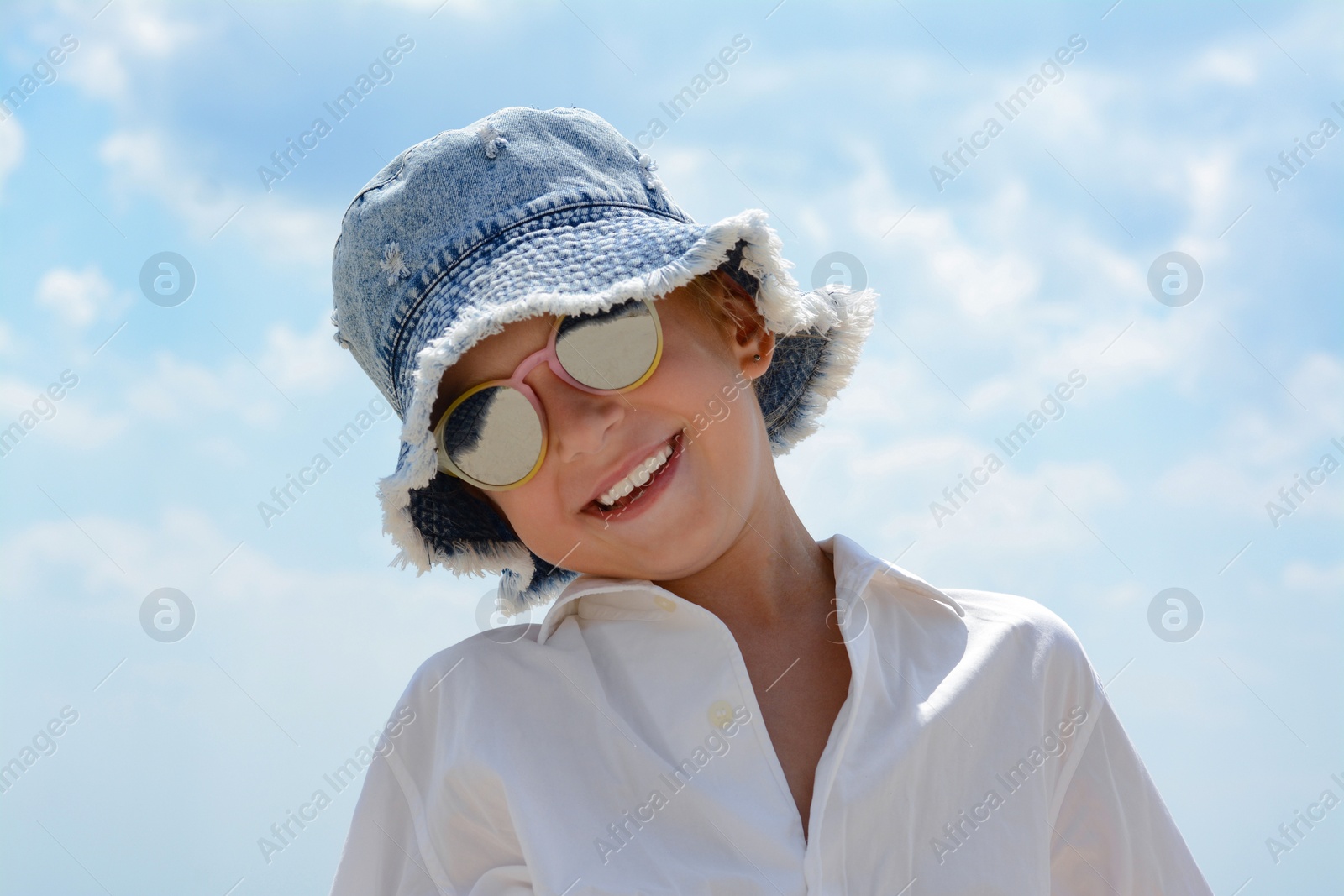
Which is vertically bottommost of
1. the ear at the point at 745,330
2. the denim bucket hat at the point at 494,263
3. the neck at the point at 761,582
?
the neck at the point at 761,582

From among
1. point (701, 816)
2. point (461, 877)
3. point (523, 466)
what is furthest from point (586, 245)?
point (461, 877)

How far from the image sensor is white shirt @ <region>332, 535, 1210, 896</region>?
6.25ft

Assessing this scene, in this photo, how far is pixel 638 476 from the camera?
2.13 metres

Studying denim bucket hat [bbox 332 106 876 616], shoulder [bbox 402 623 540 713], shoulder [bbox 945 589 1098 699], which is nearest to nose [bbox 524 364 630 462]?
denim bucket hat [bbox 332 106 876 616]

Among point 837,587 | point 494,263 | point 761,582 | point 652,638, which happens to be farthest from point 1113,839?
point 494,263

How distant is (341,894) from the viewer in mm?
2051

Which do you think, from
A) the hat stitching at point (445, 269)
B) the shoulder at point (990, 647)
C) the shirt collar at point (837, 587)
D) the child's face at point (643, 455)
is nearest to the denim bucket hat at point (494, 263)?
the hat stitching at point (445, 269)

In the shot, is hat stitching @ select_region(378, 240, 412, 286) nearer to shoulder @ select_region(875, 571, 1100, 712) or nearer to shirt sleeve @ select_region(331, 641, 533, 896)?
shirt sleeve @ select_region(331, 641, 533, 896)

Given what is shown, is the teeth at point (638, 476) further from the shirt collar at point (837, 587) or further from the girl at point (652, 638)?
the shirt collar at point (837, 587)

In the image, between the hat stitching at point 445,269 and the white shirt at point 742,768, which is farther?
the hat stitching at point 445,269

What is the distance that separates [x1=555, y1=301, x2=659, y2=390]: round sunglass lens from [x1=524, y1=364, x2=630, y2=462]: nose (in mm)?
37

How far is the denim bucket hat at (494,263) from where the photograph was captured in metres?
2.06

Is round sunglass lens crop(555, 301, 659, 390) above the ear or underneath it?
above

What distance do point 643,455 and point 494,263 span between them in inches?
18.9
